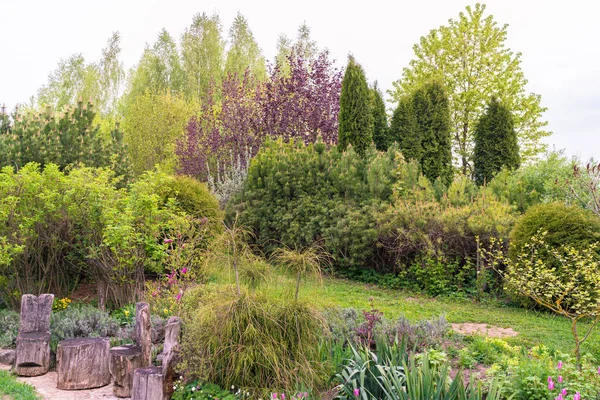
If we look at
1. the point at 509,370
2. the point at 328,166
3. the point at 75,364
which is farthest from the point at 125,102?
the point at 509,370

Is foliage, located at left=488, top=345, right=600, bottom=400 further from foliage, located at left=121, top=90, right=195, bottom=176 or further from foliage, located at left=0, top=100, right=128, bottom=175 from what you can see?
foliage, located at left=121, top=90, right=195, bottom=176

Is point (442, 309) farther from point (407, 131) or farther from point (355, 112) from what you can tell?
point (407, 131)

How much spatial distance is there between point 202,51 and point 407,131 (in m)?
18.6

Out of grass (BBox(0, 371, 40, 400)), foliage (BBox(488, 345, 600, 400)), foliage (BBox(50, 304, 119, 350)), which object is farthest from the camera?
foliage (BBox(50, 304, 119, 350))

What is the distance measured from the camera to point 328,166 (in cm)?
1077

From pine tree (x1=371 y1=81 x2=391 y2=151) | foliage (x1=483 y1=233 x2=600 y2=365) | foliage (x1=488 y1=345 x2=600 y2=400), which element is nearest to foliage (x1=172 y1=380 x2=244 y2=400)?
foliage (x1=488 y1=345 x2=600 y2=400)

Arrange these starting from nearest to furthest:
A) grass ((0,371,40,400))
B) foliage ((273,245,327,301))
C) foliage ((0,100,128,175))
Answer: foliage ((273,245,327,301)) → grass ((0,371,40,400)) → foliage ((0,100,128,175))

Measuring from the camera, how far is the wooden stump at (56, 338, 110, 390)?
499 cm

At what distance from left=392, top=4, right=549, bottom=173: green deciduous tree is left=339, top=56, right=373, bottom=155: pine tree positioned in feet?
23.1

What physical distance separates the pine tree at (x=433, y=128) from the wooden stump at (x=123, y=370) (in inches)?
407

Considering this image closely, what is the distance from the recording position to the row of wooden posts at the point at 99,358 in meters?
4.43

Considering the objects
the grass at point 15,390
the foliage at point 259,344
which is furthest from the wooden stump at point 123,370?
the foliage at point 259,344

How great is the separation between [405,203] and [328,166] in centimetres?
205

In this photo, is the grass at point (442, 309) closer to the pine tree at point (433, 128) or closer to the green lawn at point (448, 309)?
the green lawn at point (448, 309)
